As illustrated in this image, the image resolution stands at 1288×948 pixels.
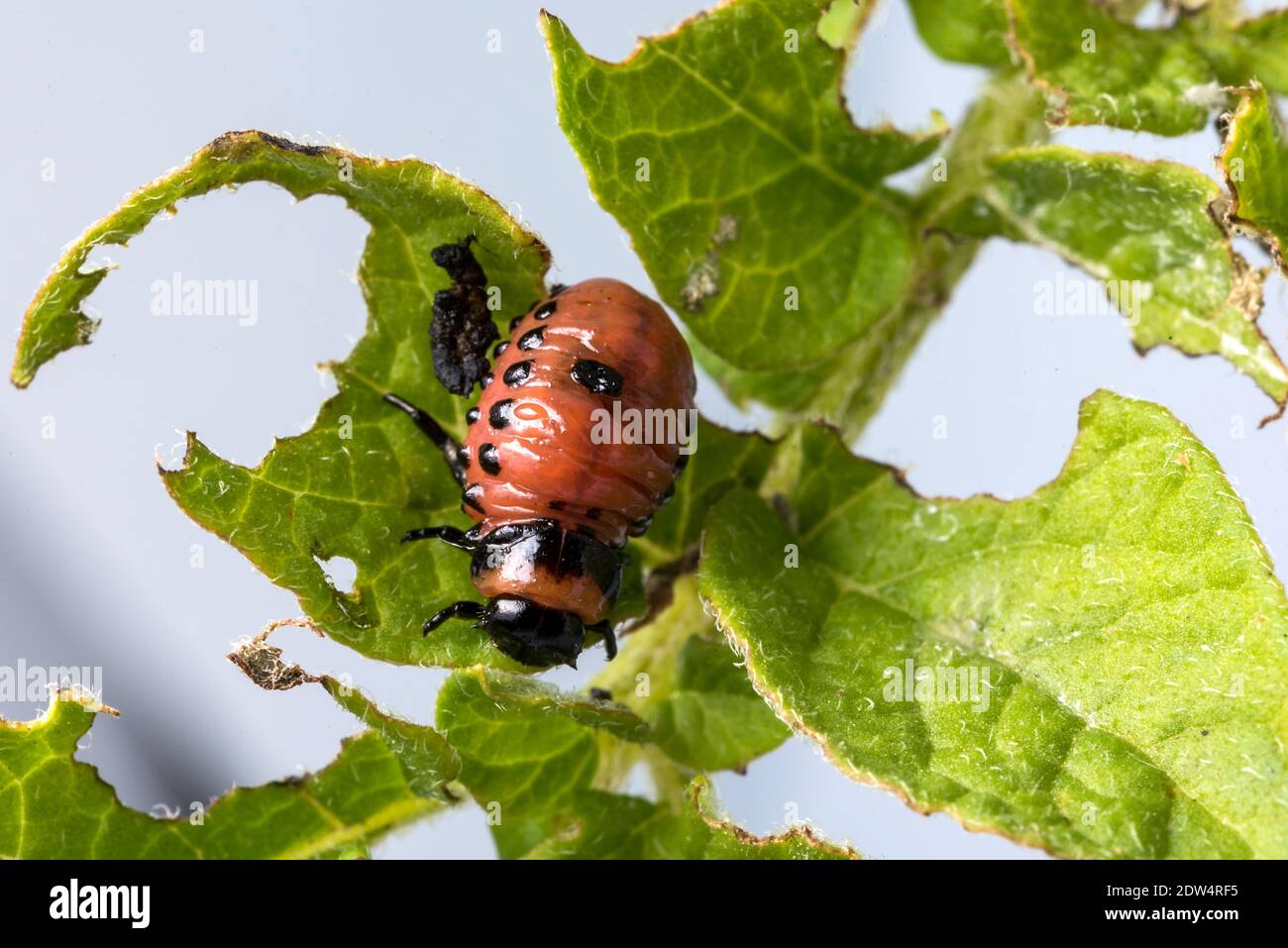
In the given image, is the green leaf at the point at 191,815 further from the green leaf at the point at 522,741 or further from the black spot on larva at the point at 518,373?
the black spot on larva at the point at 518,373

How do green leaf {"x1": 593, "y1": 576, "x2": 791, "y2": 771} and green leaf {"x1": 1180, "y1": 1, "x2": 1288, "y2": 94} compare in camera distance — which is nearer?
green leaf {"x1": 593, "y1": 576, "x2": 791, "y2": 771}

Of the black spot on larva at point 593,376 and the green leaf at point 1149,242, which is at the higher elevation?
the green leaf at point 1149,242

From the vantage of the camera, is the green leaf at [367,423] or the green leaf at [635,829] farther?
the green leaf at [635,829]

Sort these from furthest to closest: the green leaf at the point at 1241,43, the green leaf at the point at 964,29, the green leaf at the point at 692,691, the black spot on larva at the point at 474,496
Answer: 1. the green leaf at the point at 964,29
2. the green leaf at the point at 1241,43
3. the green leaf at the point at 692,691
4. the black spot on larva at the point at 474,496

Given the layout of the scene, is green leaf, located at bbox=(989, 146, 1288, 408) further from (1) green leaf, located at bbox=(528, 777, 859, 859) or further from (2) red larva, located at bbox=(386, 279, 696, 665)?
(1) green leaf, located at bbox=(528, 777, 859, 859)

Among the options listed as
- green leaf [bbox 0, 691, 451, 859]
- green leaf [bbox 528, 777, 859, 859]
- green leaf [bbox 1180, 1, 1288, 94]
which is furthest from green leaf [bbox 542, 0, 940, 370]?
green leaf [bbox 0, 691, 451, 859]

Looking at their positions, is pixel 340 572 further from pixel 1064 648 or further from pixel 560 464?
pixel 1064 648

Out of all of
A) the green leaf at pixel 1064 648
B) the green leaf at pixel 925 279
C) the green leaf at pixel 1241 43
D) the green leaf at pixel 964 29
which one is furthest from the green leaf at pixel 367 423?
the green leaf at pixel 1241 43

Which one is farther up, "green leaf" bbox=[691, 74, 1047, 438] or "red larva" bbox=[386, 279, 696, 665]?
"green leaf" bbox=[691, 74, 1047, 438]
